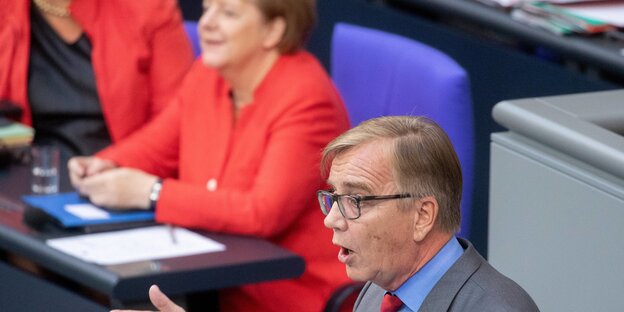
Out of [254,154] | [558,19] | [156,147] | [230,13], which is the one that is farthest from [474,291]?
[558,19]

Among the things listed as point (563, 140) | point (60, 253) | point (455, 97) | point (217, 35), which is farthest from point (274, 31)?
point (563, 140)

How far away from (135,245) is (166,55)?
102 centimetres

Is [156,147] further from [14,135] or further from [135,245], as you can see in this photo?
[135,245]

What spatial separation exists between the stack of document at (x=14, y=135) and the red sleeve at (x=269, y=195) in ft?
2.06

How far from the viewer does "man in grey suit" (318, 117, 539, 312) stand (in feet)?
5.84

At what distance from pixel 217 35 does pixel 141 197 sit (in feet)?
1.57

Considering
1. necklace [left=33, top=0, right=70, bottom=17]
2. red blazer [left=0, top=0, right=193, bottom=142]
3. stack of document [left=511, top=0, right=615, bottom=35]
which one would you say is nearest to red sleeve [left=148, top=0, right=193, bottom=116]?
red blazer [left=0, top=0, right=193, bottom=142]

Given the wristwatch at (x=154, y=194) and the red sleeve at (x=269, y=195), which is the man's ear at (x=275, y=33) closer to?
the red sleeve at (x=269, y=195)

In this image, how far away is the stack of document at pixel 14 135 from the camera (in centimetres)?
346

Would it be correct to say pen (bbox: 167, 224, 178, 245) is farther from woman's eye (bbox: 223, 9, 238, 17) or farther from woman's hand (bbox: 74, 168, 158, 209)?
woman's eye (bbox: 223, 9, 238, 17)

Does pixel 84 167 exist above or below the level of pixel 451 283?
below

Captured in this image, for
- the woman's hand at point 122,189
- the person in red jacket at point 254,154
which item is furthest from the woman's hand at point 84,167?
the woman's hand at point 122,189

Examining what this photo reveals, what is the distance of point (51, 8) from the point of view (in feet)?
12.4

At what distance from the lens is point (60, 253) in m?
2.78
